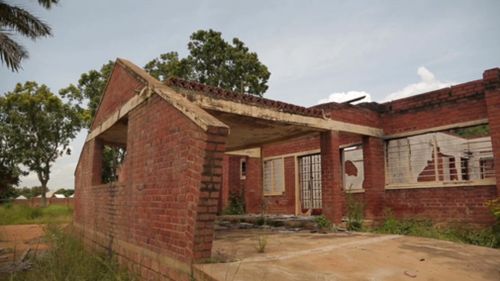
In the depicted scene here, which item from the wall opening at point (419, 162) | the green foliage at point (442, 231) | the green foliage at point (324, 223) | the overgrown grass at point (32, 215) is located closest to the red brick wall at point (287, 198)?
the wall opening at point (419, 162)

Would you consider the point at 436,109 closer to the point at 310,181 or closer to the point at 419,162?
the point at 419,162

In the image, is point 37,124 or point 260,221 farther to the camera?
point 37,124

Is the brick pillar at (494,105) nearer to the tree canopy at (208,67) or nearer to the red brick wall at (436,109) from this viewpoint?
the red brick wall at (436,109)

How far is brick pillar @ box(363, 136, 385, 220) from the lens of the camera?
10.7 m

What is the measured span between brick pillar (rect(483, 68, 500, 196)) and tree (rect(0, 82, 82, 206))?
23.5 meters

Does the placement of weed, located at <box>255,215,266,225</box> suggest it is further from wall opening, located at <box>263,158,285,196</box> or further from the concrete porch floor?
wall opening, located at <box>263,158,285,196</box>

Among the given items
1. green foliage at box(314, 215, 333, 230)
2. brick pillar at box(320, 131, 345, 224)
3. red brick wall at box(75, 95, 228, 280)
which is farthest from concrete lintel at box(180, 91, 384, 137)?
green foliage at box(314, 215, 333, 230)

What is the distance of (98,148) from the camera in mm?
10508

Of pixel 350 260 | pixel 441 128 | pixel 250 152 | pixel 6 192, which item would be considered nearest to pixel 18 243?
pixel 250 152

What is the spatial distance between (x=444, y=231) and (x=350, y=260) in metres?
5.55

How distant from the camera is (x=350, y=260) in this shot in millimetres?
4949

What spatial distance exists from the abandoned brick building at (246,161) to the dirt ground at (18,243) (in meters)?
1.87

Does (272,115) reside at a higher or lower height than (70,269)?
higher

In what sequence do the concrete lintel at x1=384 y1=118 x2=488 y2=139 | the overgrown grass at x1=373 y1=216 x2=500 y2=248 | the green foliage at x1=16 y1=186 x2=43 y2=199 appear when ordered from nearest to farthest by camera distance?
1. the overgrown grass at x1=373 y1=216 x2=500 y2=248
2. the concrete lintel at x1=384 y1=118 x2=488 y2=139
3. the green foliage at x1=16 y1=186 x2=43 y2=199
